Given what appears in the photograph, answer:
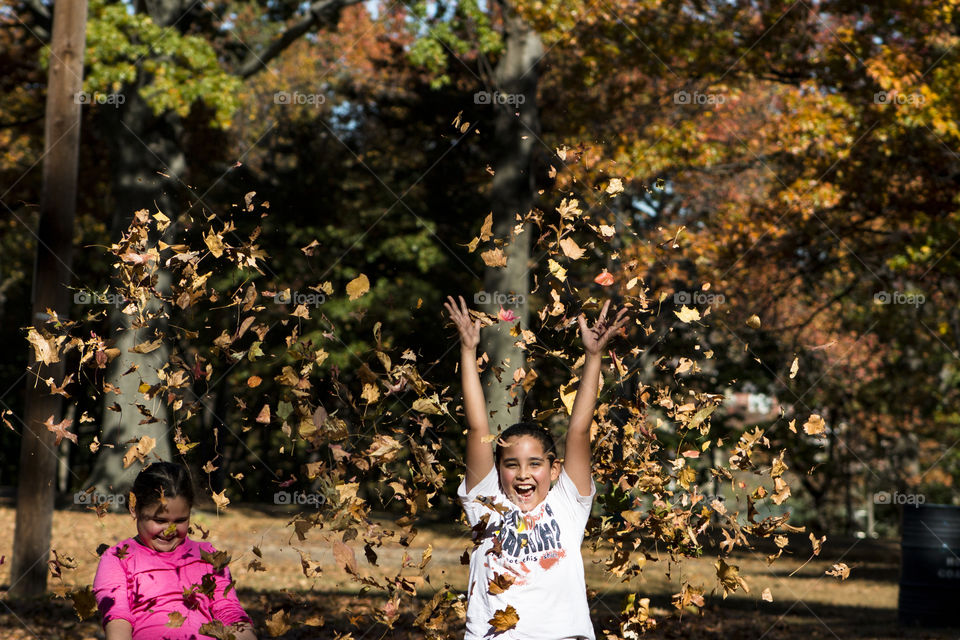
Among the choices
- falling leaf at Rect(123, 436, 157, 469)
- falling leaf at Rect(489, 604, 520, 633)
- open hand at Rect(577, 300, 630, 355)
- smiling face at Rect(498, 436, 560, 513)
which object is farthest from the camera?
falling leaf at Rect(123, 436, 157, 469)

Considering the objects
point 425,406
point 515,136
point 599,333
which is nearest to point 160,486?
point 425,406

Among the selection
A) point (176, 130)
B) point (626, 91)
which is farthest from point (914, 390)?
point (176, 130)

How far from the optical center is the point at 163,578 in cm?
365

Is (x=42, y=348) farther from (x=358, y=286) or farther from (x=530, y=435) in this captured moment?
(x=530, y=435)

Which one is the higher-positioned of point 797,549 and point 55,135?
point 55,135

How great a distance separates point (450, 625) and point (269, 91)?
1913 cm

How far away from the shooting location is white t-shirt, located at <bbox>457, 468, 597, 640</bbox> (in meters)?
3.58

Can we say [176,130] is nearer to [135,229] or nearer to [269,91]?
[269,91]

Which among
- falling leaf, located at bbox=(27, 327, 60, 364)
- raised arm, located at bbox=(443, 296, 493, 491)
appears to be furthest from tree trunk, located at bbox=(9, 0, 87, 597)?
raised arm, located at bbox=(443, 296, 493, 491)

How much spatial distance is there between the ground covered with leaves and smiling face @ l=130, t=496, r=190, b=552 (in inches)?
20.7

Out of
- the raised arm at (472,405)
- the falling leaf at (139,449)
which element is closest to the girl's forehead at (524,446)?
the raised arm at (472,405)

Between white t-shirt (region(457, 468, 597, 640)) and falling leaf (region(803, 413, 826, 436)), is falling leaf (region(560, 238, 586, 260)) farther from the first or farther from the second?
falling leaf (region(803, 413, 826, 436))

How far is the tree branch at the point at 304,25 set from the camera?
16438 millimetres

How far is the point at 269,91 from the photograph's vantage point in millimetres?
25281
